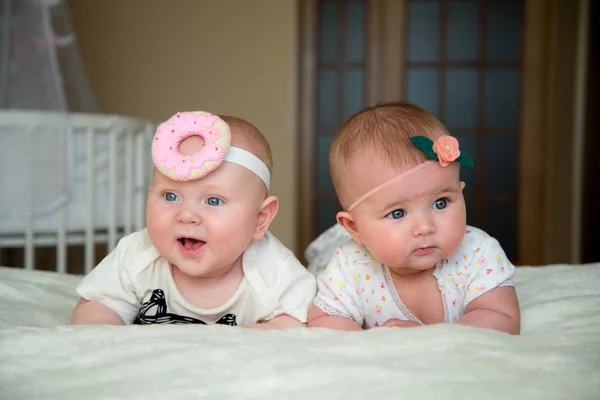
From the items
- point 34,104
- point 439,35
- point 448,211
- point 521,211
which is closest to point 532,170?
point 521,211

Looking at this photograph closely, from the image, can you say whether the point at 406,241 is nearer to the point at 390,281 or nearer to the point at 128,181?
the point at 390,281

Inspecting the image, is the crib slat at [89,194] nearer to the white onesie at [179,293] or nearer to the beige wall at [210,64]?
the white onesie at [179,293]

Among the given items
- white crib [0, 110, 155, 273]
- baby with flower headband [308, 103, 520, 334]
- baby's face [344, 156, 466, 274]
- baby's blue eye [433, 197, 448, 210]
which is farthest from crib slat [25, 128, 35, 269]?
baby's blue eye [433, 197, 448, 210]

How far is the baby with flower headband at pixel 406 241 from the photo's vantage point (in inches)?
43.5

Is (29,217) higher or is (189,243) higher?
(189,243)

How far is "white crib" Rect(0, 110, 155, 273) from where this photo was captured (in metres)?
2.17

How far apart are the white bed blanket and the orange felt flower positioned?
12.2 inches

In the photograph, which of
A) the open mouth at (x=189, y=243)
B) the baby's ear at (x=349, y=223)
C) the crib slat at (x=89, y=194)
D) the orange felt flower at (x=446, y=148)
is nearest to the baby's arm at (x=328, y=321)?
the baby's ear at (x=349, y=223)

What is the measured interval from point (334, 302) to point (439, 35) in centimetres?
357

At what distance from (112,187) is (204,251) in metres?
1.20

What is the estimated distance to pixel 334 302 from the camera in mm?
1239

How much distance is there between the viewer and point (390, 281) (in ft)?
4.12

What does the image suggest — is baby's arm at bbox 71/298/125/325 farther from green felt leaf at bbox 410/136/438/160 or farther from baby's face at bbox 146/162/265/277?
green felt leaf at bbox 410/136/438/160

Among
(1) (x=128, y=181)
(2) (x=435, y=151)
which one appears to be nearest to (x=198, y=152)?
(2) (x=435, y=151)
